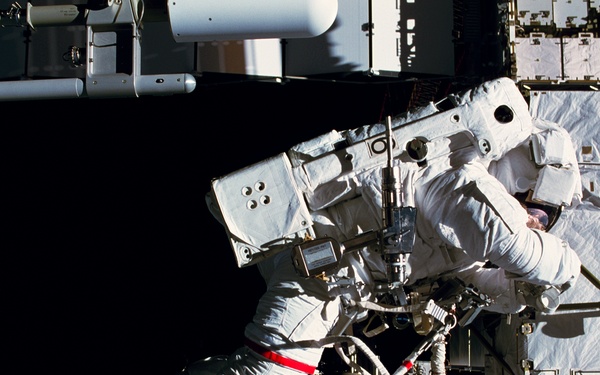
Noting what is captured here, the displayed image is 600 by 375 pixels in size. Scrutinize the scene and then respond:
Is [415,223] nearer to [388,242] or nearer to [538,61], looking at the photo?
[388,242]

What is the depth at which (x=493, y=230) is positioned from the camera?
2332mm

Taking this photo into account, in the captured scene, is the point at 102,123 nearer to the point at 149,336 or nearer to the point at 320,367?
the point at 149,336

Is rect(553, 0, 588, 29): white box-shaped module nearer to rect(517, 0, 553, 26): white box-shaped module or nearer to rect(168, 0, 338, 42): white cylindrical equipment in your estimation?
rect(517, 0, 553, 26): white box-shaped module

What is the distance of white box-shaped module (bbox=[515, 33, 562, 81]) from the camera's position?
3033 millimetres

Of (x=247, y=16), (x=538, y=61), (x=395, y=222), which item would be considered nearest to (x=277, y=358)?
(x=395, y=222)

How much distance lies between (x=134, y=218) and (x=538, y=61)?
6.98 ft

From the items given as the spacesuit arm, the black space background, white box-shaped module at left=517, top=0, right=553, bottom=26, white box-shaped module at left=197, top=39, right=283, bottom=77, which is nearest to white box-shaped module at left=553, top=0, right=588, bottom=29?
white box-shaped module at left=517, top=0, right=553, bottom=26

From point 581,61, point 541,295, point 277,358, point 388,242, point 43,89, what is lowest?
point 277,358

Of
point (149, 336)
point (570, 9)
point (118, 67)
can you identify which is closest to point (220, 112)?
point (118, 67)

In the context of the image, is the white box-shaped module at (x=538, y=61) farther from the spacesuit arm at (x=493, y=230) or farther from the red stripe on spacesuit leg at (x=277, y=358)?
the red stripe on spacesuit leg at (x=277, y=358)

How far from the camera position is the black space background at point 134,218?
3588 millimetres

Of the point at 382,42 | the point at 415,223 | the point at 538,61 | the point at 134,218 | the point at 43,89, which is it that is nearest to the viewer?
the point at 415,223

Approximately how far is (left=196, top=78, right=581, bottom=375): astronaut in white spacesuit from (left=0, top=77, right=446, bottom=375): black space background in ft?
3.14

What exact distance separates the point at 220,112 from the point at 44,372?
160cm
